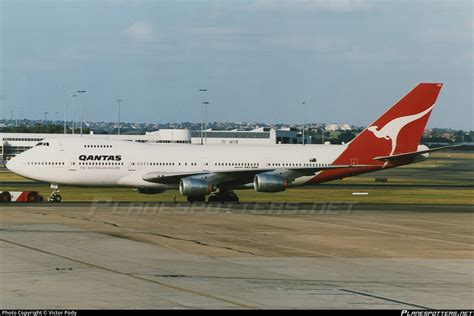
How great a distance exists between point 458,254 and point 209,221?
15.0m

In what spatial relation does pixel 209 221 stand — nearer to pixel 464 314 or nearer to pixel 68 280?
pixel 68 280

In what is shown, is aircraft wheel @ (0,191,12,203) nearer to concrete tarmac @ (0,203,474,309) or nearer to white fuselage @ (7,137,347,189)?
white fuselage @ (7,137,347,189)

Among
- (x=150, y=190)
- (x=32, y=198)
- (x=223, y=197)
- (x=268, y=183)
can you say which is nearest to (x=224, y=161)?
(x=223, y=197)

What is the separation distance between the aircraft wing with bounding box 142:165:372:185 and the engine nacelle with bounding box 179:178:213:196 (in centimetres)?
126

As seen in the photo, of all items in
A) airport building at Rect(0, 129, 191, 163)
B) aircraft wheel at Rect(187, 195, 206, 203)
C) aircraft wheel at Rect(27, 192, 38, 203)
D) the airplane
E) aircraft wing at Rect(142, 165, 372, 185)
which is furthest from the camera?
airport building at Rect(0, 129, 191, 163)

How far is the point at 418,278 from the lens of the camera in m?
27.7

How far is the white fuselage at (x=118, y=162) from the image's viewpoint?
192ft

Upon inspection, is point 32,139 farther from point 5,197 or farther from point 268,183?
point 268,183

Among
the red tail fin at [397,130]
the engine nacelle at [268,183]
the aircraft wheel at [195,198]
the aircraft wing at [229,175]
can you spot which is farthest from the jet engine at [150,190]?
the red tail fin at [397,130]

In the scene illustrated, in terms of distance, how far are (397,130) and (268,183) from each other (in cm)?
1118

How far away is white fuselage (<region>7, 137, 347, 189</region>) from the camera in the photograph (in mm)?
58375

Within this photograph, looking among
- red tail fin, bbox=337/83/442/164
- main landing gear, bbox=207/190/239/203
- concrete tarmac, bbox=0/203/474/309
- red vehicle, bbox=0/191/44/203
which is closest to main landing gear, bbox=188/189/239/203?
main landing gear, bbox=207/190/239/203

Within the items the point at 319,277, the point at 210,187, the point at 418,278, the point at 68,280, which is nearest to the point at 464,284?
the point at 418,278

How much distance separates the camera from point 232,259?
3145 centimetres
